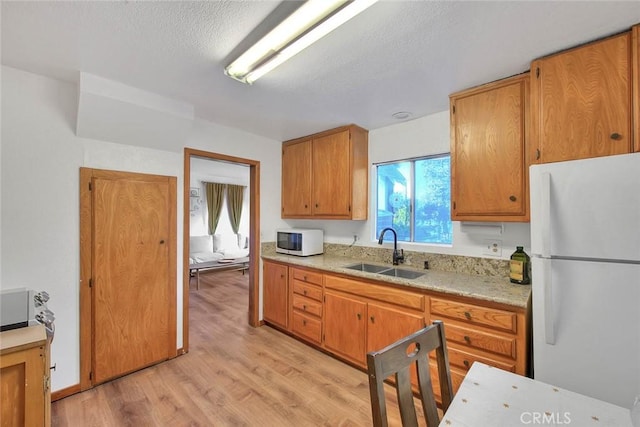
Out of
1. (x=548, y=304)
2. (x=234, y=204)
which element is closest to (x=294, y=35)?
(x=548, y=304)

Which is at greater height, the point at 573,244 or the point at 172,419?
the point at 573,244

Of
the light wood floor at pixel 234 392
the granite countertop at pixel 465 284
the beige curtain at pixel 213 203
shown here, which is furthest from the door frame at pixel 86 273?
the beige curtain at pixel 213 203

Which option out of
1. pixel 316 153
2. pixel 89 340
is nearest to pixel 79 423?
pixel 89 340

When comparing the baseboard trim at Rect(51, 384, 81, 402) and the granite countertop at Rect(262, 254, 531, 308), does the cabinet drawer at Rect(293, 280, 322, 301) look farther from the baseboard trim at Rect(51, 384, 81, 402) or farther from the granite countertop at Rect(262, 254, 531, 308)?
the baseboard trim at Rect(51, 384, 81, 402)

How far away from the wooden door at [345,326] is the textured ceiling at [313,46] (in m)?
1.80

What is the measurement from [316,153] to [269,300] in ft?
6.17

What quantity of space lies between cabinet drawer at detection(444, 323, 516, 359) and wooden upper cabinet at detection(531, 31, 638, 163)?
1121 millimetres

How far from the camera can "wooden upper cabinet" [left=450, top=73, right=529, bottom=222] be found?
189cm

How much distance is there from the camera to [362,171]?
312cm

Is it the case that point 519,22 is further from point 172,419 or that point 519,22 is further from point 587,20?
point 172,419

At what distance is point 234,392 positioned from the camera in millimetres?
2139

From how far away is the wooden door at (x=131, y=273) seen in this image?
2.23m

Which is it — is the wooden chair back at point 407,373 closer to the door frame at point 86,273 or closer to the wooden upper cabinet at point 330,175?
the wooden upper cabinet at point 330,175

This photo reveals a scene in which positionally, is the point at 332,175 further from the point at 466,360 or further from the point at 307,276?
the point at 466,360
